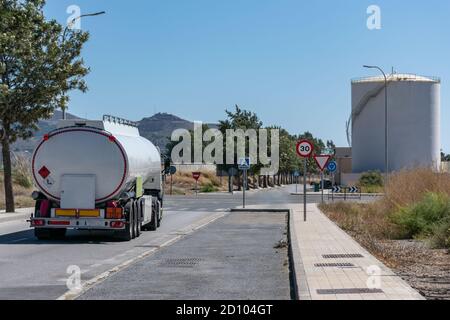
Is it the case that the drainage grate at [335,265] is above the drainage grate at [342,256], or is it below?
above

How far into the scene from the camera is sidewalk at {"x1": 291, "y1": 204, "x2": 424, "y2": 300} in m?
10.6

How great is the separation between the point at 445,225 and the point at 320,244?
10.9 feet

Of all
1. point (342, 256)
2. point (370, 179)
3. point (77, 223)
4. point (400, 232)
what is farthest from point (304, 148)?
point (370, 179)

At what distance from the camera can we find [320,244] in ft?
62.4

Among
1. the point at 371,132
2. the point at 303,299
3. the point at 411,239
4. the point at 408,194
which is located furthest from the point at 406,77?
the point at 303,299

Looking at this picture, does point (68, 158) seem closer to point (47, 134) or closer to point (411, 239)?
point (47, 134)

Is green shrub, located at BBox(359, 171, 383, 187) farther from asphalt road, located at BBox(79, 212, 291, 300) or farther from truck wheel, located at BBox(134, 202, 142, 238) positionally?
truck wheel, located at BBox(134, 202, 142, 238)

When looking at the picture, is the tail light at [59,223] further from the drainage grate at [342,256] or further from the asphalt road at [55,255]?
the drainage grate at [342,256]

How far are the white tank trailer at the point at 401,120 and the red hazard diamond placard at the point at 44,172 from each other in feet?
220

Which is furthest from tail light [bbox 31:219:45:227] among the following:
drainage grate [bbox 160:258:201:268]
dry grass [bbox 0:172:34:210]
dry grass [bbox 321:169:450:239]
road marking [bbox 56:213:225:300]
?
dry grass [bbox 0:172:34:210]

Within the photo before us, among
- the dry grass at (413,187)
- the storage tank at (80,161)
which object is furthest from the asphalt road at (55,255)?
the dry grass at (413,187)

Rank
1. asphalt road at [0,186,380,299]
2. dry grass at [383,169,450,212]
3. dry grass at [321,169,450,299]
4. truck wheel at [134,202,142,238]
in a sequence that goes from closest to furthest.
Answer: asphalt road at [0,186,380,299] < dry grass at [321,169,450,299] < truck wheel at [134,202,142,238] < dry grass at [383,169,450,212]

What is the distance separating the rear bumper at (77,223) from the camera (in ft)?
68.4

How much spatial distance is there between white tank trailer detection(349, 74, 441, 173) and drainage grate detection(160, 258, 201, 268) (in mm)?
69802
